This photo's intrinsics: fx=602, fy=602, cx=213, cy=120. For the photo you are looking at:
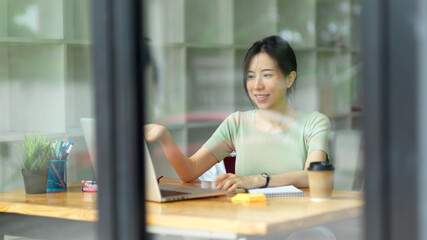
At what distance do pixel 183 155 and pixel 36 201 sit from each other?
0.76m

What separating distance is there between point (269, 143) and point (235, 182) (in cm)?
56

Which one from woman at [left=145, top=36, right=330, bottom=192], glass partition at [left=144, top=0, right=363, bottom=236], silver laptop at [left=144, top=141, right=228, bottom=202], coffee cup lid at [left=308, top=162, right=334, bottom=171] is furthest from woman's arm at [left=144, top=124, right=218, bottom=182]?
coffee cup lid at [left=308, top=162, right=334, bottom=171]

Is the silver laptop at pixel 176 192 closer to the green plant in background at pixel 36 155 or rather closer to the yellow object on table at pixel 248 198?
the yellow object on table at pixel 248 198

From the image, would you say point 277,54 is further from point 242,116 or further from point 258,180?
point 258,180

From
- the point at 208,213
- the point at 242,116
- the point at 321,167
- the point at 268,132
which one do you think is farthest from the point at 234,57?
the point at 208,213

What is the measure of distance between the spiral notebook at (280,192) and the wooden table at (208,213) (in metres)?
0.05

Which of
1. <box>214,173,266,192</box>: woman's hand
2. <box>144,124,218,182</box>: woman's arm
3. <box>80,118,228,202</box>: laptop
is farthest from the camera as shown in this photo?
<box>144,124,218,182</box>: woman's arm

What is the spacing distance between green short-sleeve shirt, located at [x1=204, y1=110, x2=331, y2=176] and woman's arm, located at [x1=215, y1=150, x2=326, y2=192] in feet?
0.33

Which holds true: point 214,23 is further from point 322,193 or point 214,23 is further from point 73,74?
point 322,193

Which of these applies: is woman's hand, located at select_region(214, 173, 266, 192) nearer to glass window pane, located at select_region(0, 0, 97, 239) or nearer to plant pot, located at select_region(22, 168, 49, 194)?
plant pot, located at select_region(22, 168, 49, 194)

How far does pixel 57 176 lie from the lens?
2.33m

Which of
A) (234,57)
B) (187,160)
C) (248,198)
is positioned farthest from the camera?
(234,57)

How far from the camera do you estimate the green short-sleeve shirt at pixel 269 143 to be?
2564 mm

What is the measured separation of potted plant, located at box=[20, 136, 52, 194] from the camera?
88.7 inches
